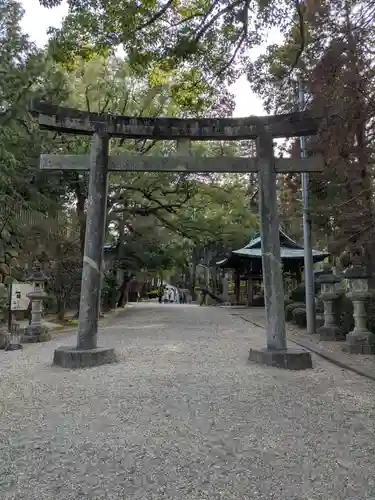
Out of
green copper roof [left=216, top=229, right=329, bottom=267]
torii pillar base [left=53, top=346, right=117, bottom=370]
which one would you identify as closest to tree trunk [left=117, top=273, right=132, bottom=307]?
green copper roof [left=216, top=229, right=329, bottom=267]

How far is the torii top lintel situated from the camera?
279 inches

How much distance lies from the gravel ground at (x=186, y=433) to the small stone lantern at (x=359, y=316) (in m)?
1.74

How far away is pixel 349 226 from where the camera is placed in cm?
886

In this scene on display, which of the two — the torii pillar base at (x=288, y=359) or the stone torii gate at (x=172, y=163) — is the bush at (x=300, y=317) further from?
the torii pillar base at (x=288, y=359)

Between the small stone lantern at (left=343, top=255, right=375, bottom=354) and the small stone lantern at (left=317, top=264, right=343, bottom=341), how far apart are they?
4.28ft

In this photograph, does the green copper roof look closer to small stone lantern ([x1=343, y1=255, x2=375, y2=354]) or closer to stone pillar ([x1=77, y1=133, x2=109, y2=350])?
small stone lantern ([x1=343, y1=255, x2=375, y2=354])

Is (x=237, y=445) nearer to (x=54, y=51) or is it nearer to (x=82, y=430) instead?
(x=82, y=430)

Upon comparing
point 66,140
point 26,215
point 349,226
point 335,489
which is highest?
point 66,140

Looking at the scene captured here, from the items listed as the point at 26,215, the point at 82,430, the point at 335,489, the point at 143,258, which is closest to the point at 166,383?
the point at 82,430

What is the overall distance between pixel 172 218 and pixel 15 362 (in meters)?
10.9

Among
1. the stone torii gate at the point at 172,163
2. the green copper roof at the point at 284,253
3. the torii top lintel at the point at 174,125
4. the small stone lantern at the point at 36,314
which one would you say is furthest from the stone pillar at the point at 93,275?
the green copper roof at the point at 284,253

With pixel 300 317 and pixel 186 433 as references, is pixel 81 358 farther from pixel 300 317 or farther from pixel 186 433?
pixel 300 317

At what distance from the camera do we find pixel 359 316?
8242mm

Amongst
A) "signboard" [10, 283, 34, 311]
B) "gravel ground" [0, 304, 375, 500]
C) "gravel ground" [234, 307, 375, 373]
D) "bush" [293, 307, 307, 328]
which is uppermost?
"signboard" [10, 283, 34, 311]
